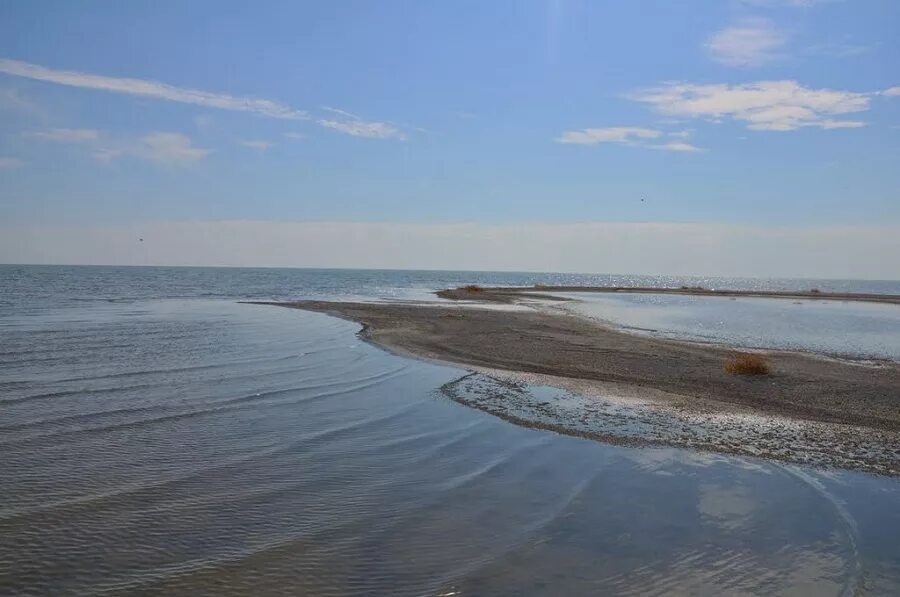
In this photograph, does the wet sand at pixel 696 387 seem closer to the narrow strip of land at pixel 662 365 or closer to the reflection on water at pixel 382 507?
the narrow strip of land at pixel 662 365

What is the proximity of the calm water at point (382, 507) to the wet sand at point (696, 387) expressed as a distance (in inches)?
49.1

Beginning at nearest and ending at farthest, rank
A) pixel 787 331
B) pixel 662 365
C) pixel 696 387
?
pixel 696 387 < pixel 662 365 < pixel 787 331

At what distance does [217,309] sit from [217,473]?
38106mm

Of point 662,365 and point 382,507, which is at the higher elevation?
point 662,365

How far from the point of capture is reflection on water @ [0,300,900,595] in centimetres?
644

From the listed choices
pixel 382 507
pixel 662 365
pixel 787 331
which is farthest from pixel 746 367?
pixel 787 331

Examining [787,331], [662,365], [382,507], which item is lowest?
[382,507]

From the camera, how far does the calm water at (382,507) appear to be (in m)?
6.43

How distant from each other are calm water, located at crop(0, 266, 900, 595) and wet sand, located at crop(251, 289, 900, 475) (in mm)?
1247

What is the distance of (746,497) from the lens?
30.1ft

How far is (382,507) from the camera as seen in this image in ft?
27.1

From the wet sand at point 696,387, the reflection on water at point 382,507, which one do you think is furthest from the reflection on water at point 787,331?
the reflection on water at point 382,507

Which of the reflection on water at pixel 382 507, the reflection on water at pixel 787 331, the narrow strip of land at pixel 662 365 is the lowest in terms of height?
the reflection on water at pixel 382 507

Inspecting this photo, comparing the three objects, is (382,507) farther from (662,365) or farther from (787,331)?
(787,331)
